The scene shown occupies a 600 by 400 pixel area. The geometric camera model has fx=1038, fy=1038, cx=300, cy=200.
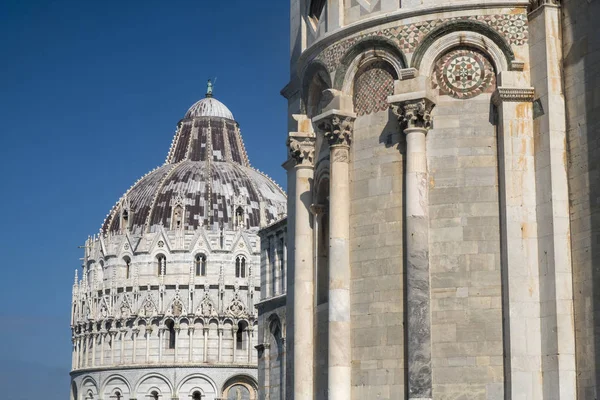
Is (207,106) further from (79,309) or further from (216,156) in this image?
(79,309)

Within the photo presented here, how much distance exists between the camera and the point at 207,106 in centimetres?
11975

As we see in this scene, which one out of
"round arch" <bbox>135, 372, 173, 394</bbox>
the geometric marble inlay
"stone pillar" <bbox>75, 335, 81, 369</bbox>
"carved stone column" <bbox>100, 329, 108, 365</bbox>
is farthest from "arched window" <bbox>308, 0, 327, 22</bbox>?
"stone pillar" <bbox>75, 335, 81, 369</bbox>

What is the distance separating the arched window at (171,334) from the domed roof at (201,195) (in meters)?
9.63

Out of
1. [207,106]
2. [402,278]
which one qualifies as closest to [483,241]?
[402,278]

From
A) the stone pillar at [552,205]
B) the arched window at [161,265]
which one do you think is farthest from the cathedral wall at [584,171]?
the arched window at [161,265]

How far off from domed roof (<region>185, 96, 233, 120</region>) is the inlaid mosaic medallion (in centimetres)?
10097

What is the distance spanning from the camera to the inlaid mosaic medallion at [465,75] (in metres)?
18.0

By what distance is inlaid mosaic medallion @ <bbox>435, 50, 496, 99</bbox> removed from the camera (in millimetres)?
18047

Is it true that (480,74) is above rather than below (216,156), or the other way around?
below

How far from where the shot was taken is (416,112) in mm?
17984

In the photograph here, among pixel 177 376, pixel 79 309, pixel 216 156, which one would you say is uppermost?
pixel 216 156

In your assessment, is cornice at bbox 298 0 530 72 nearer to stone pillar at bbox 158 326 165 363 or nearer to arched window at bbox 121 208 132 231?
stone pillar at bbox 158 326 165 363

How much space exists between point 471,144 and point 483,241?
1705mm

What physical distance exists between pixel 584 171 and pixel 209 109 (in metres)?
104
